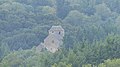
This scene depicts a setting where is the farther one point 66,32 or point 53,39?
point 66,32

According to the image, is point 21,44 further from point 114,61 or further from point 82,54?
point 114,61

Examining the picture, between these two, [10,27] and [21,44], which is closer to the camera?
[21,44]

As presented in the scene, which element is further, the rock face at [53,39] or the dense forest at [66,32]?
the rock face at [53,39]

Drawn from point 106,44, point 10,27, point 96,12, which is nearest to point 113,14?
point 96,12

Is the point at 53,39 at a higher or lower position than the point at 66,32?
higher

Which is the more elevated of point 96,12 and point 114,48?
point 114,48
